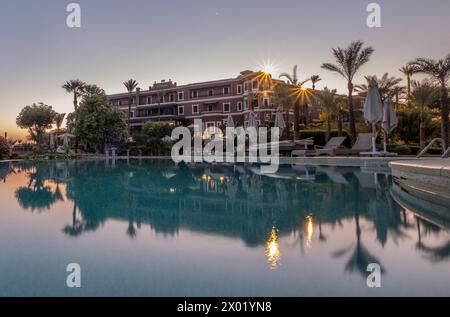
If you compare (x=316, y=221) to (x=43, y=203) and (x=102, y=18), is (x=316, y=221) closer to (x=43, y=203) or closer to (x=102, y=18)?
(x=43, y=203)

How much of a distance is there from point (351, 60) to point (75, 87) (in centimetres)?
4128

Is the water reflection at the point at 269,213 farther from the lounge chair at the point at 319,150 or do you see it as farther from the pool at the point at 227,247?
the lounge chair at the point at 319,150

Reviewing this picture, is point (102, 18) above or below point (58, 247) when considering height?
above

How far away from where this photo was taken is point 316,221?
6051 millimetres

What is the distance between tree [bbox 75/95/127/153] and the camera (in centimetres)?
4144

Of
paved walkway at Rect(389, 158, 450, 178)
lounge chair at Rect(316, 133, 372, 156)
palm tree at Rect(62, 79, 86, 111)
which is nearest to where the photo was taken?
paved walkway at Rect(389, 158, 450, 178)

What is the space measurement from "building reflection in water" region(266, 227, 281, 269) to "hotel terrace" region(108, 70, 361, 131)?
4220 centimetres

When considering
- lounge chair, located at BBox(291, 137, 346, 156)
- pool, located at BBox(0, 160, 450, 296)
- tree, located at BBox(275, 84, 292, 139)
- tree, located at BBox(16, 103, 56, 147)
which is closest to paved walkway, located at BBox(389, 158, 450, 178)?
pool, located at BBox(0, 160, 450, 296)

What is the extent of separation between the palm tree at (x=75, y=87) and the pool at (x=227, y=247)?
48.1m

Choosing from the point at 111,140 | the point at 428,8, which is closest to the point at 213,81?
the point at 111,140

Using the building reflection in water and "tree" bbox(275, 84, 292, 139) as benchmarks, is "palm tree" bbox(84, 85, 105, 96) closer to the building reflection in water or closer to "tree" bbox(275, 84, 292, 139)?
"tree" bbox(275, 84, 292, 139)

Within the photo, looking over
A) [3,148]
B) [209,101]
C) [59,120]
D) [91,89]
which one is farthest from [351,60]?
[59,120]

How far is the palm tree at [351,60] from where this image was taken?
90.5 ft
